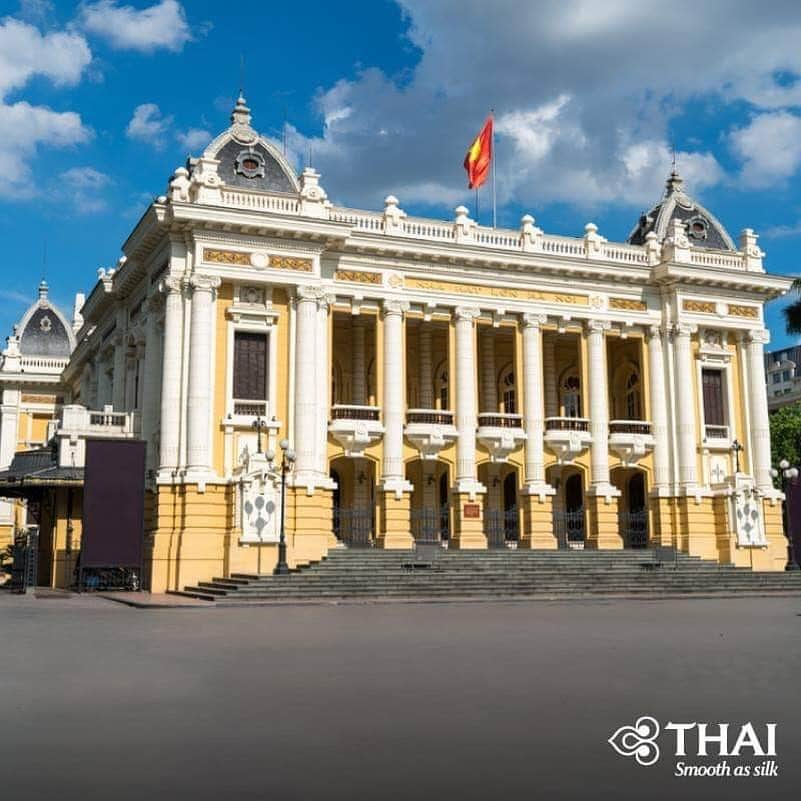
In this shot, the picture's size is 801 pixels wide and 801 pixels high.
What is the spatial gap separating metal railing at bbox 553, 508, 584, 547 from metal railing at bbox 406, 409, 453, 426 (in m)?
5.93

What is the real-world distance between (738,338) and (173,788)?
41274mm

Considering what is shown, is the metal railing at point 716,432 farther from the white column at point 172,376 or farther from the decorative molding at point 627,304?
the white column at point 172,376

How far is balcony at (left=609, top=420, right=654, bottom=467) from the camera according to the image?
41312 millimetres

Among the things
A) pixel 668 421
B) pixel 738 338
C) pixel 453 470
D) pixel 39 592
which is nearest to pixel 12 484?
pixel 39 592

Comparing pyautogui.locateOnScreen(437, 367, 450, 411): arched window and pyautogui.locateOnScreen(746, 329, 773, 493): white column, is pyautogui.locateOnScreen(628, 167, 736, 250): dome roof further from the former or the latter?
pyautogui.locateOnScreen(437, 367, 450, 411): arched window

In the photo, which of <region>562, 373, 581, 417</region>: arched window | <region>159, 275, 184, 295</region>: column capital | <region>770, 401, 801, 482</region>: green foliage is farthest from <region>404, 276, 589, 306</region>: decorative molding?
<region>770, 401, 801, 482</region>: green foliage

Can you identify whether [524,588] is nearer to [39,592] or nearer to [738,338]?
[39,592]

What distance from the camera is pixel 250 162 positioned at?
3741cm

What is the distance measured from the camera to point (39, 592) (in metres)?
33.1

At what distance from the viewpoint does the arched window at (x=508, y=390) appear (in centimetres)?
4631

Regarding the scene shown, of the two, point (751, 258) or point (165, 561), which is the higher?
point (751, 258)

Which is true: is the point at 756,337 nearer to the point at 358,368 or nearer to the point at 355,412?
the point at 358,368

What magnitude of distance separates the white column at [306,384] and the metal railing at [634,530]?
14.6m

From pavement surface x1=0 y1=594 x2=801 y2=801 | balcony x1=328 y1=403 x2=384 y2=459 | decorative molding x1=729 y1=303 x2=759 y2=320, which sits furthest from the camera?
decorative molding x1=729 y1=303 x2=759 y2=320
